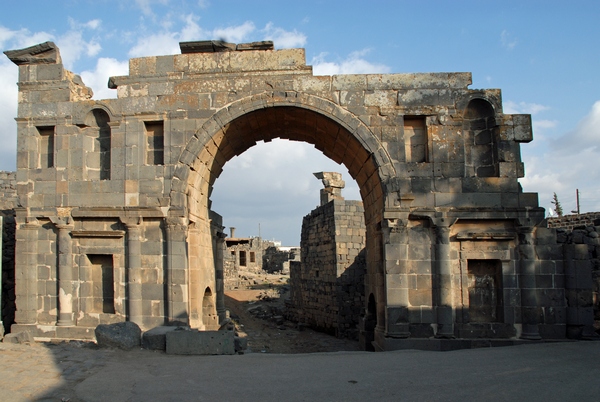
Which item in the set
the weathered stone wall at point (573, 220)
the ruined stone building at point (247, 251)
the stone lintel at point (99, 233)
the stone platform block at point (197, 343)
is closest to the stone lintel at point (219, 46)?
the stone lintel at point (99, 233)

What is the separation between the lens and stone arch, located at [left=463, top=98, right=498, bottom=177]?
1027 cm

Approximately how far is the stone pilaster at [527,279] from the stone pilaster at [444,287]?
1.46 meters

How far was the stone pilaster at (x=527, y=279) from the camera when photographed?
31.8 ft

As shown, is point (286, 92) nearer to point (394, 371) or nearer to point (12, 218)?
point (394, 371)

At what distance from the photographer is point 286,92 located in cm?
1026

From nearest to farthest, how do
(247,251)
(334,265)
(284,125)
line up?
1. (284,125)
2. (334,265)
3. (247,251)

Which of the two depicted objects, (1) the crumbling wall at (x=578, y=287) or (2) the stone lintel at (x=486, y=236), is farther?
(2) the stone lintel at (x=486, y=236)

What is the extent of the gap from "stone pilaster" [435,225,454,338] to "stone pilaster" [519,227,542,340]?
1458mm

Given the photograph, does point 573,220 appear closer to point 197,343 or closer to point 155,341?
point 197,343

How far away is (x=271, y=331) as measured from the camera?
1836 centimetres

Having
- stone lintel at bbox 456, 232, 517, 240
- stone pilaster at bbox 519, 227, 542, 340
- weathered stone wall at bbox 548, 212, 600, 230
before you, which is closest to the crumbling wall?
stone pilaster at bbox 519, 227, 542, 340

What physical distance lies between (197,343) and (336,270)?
9.55 meters

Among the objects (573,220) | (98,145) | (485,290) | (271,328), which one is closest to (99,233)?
(98,145)

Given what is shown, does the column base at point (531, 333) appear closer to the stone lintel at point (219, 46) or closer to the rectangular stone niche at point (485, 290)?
the rectangular stone niche at point (485, 290)
